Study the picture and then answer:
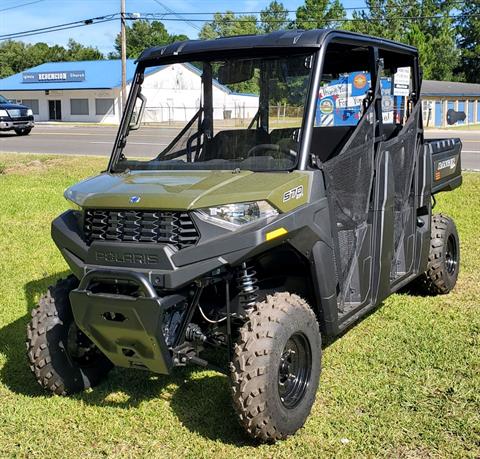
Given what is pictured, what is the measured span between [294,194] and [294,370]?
1.08 meters

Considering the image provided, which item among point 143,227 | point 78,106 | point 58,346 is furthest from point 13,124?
point 78,106

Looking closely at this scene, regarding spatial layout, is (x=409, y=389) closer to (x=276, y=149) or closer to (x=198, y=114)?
(x=276, y=149)

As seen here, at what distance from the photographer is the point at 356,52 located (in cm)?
498

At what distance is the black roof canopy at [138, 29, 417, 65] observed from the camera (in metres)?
4.14

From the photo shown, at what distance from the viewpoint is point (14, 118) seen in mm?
28250

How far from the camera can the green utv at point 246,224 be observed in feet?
11.7

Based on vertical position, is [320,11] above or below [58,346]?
above

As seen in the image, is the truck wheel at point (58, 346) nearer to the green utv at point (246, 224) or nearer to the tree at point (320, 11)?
the green utv at point (246, 224)

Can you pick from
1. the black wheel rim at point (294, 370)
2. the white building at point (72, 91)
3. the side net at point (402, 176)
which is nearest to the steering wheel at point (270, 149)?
the black wheel rim at point (294, 370)

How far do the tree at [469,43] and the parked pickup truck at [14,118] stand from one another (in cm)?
6105

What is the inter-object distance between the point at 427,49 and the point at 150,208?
71.0 m

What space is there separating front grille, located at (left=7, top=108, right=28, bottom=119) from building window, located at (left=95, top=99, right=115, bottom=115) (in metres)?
24.7

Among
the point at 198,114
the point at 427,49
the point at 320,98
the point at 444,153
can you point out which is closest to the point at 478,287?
the point at 444,153

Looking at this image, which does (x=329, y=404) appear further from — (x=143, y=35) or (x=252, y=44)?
(x=143, y=35)
